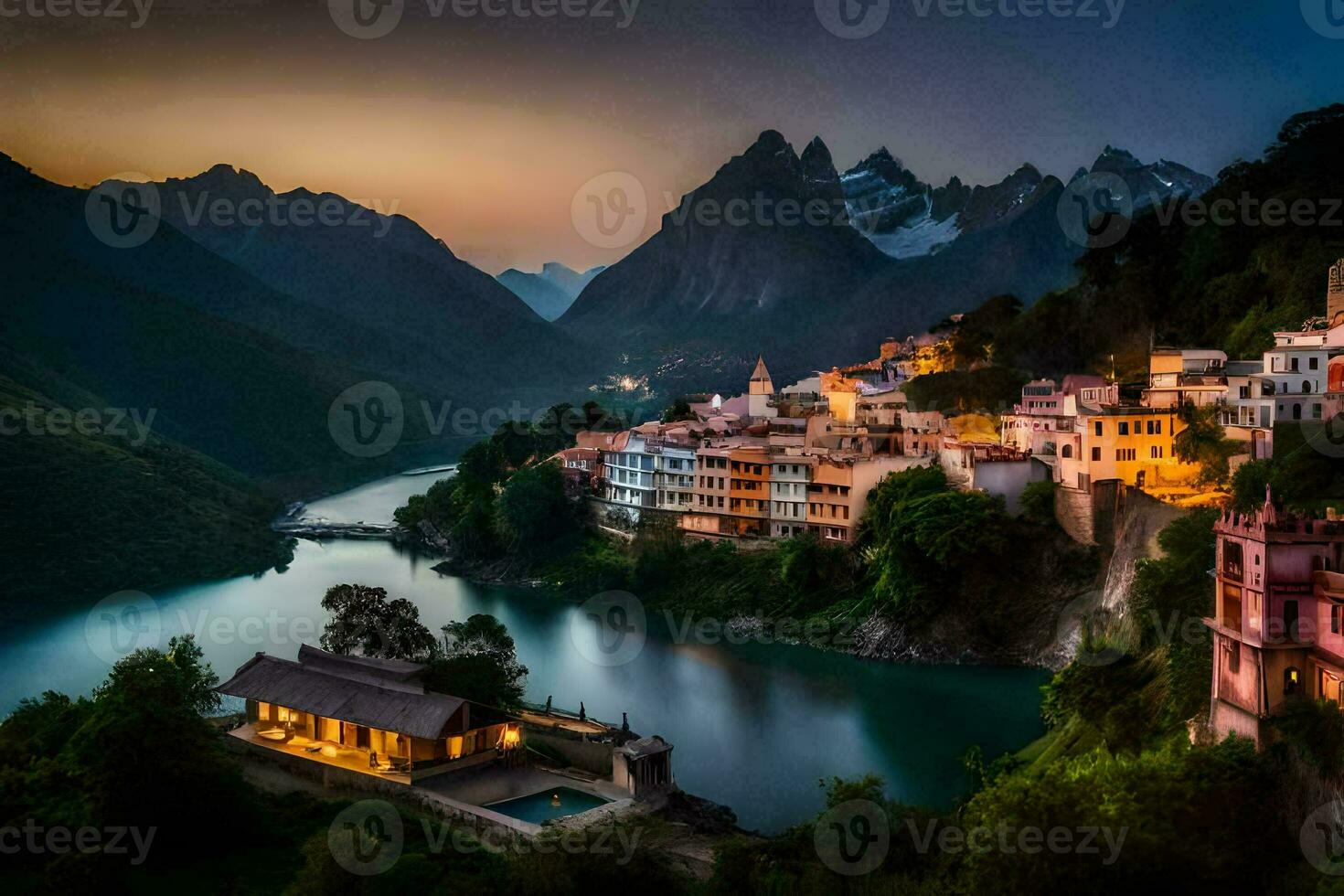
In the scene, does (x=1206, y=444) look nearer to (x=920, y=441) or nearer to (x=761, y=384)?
(x=920, y=441)

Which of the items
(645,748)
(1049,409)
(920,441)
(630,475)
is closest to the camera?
(645,748)

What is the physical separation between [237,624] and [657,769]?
13.1 meters

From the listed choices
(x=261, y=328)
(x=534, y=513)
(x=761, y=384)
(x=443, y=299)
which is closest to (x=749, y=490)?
(x=534, y=513)

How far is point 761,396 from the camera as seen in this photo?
31016 millimetres

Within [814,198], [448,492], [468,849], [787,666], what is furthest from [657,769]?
→ [814,198]

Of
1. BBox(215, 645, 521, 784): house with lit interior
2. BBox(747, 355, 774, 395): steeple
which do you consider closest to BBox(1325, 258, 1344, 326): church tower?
BBox(215, 645, 521, 784): house with lit interior

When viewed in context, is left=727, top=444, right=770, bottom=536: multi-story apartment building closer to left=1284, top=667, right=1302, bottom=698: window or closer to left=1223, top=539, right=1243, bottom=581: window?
left=1223, top=539, right=1243, bottom=581: window

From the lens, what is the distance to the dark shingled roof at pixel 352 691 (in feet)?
39.1

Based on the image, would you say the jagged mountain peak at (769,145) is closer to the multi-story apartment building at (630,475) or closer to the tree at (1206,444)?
the multi-story apartment building at (630,475)

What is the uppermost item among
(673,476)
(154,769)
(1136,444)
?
(1136,444)

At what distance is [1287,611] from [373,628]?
34.3ft

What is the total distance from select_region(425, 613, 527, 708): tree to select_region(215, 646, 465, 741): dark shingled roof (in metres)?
0.40

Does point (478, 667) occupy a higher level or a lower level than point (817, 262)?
lower

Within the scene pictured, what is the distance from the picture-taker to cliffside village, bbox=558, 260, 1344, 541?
16.8m
